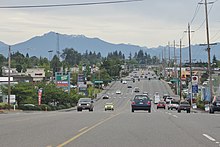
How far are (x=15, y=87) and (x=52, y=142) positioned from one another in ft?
237

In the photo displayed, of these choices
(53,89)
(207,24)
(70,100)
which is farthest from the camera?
(70,100)

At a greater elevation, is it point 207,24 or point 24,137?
point 207,24

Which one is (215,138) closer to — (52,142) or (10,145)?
(52,142)

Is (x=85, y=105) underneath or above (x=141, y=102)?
underneath

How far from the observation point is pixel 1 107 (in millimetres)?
70375

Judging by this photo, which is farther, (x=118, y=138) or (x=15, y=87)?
(x=15, y=87)

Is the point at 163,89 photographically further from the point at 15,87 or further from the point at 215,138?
the point at 215,138

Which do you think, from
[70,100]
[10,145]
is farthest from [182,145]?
[70,100]

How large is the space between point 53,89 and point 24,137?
77814 mm

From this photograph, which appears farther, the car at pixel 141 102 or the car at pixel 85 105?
the car at pixel 85 105

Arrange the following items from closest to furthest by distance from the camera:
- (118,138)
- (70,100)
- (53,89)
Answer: (118,138) → (53,89) → (70,100)

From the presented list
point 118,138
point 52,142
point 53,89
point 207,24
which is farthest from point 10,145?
point 53,89

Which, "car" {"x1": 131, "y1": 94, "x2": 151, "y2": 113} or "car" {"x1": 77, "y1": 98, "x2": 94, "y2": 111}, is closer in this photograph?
"car" {"x1": 131, "y1": 94, "x2": 151, "y2": 113}

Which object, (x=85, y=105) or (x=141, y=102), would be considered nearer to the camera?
(x=141, y=102)
